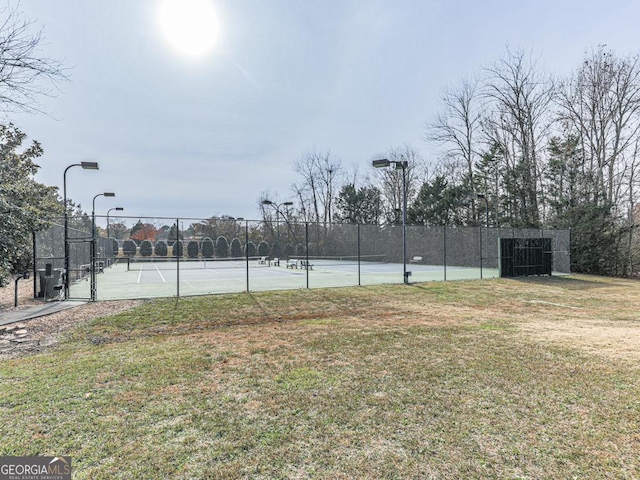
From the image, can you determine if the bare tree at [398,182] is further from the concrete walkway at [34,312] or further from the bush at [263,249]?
the concrete walkway at [34,312]

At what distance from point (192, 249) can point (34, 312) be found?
1544 cm

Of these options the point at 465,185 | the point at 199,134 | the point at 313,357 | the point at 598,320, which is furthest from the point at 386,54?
the point at 465,185

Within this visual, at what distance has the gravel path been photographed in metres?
5.08

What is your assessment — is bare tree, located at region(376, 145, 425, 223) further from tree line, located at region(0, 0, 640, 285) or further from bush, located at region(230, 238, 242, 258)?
bush, located at region(230, 238, 242, 258)

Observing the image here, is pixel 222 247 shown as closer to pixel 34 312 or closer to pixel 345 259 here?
pixel 345 259

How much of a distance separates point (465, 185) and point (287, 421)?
28.3 m

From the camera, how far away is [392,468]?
6.95ft

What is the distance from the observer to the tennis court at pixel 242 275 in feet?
38.2

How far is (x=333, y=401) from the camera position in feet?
10.1

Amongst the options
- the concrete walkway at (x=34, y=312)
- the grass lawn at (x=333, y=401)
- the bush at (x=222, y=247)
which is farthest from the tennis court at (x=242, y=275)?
the grass lawn at (x=333, y=401)

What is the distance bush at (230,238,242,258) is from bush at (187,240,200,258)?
7.18 ft

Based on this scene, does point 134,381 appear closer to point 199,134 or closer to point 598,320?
point 598,320

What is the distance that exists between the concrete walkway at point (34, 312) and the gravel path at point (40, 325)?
22 cm

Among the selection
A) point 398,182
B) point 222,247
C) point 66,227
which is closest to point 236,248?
point 222,247
